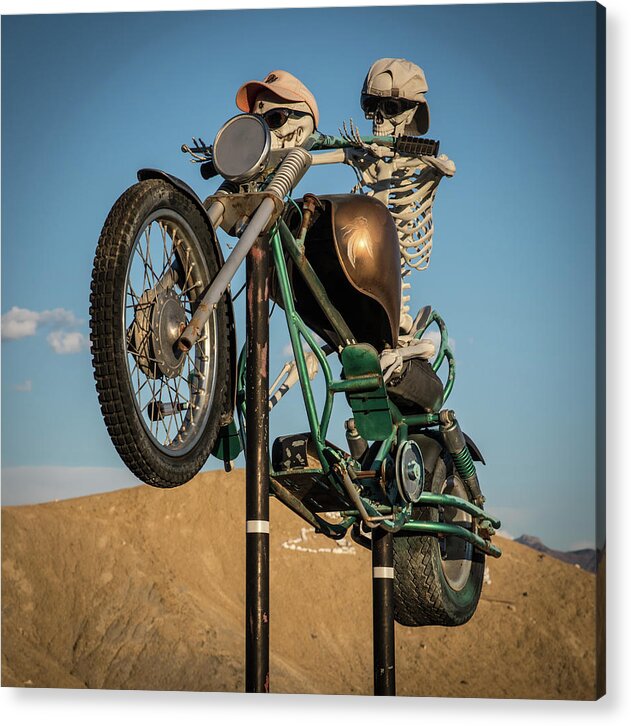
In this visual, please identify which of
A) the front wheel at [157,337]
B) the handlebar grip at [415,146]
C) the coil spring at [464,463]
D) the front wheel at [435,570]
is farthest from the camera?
the coil spring at [464,463]

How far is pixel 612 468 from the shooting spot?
8.65 meters

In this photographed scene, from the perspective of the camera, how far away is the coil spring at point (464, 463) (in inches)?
358

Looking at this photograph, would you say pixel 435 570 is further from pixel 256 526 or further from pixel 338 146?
pixel 338 146

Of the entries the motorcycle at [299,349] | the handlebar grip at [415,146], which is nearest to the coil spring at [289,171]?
the motorcycle at [299,349]

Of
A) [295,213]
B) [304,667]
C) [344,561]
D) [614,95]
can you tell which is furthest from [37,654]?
[344,561]

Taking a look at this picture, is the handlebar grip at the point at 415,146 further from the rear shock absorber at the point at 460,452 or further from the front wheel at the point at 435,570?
the front wheel at the point at 435,570

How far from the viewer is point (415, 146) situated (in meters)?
8.36

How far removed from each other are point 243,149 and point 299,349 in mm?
979

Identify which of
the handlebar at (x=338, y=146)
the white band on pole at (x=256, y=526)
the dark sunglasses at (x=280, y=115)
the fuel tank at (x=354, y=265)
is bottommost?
the white band on pole at (x=256, y=526)

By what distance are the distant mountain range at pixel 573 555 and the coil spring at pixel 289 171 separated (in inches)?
120

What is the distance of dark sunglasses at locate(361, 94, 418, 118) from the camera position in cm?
905

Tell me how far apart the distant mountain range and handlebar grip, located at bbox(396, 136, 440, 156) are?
98.6 inches

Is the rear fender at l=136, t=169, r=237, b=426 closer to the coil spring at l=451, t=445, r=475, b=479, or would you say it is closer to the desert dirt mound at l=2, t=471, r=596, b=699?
the coil spring at l=451, t=445, r=475, b=479

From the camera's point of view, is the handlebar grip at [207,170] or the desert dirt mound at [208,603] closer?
the handlebar grip at [207,170]
